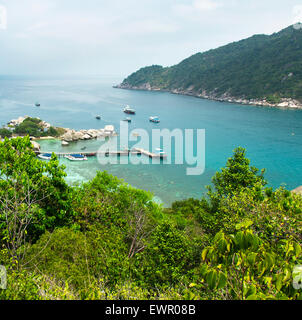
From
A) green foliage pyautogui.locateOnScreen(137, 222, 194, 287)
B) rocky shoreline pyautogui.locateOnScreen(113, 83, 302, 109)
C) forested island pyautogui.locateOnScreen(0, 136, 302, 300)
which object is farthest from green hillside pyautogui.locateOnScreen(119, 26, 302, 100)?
green foliage pyautogui.locateOnScreen(137, 222, 194, 287)

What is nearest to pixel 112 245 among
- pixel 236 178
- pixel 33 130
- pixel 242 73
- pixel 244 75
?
pixel 236 178

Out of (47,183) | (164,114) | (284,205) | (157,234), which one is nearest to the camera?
(157,234)

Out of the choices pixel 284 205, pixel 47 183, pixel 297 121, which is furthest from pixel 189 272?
pixel 297 121

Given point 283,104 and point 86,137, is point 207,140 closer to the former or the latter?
point 86,137

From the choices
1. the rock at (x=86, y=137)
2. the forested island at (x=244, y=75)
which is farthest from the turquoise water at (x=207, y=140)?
the forested island at (x=244, y=75)
